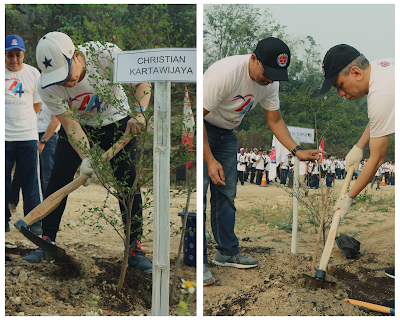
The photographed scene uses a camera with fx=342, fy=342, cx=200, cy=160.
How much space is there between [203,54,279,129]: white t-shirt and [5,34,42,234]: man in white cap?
1780 mm

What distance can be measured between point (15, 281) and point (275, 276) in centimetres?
169

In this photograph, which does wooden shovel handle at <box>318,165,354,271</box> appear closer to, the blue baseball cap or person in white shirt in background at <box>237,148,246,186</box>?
the blue baseball cap

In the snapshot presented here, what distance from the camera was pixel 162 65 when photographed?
148 centimetres

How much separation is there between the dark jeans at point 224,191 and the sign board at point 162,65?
0.97m

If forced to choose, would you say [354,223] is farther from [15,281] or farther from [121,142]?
[15,281]

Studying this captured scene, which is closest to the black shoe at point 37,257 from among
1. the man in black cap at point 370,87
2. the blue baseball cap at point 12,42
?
the blue baseball cap at point 12,42

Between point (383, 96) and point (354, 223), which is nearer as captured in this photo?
point (383, 96)

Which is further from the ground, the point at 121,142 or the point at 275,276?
the point at 121,142

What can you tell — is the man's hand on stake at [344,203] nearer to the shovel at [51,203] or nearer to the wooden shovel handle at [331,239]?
the wooden shovel handle at [331,239]

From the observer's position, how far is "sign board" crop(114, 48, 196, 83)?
148 cm

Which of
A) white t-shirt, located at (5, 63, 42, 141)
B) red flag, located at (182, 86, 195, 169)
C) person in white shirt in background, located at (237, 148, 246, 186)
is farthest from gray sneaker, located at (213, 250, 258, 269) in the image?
person in white shirt in background, located at (237, 148, 246, 186)

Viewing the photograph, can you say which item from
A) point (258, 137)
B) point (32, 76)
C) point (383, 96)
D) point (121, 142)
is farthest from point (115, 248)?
point (258, 137)

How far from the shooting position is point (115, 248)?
3273 mm

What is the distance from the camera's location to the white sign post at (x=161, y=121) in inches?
58.4
